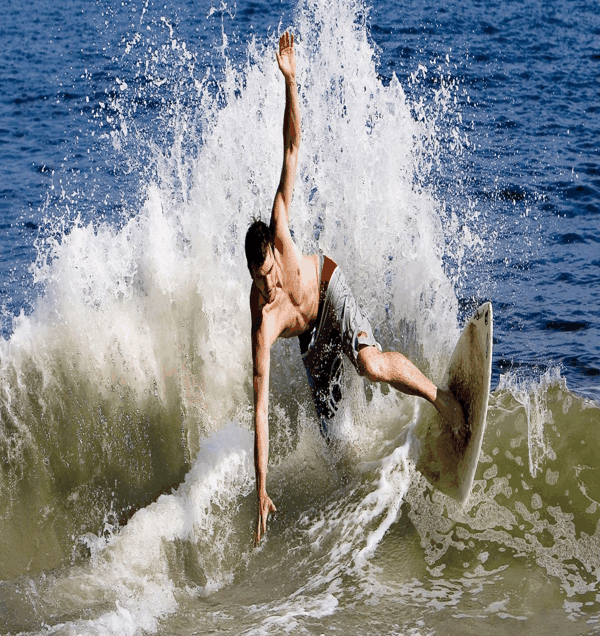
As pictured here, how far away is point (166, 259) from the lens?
6.70 m

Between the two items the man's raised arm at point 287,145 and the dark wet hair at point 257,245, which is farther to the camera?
the man's raised arm at point 287,145

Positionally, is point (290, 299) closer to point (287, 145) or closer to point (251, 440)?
point (287, 145)

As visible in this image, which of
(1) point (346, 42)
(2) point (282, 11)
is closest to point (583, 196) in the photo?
(1) point (346, 42)

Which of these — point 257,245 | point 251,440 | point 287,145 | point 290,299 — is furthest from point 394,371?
point 287,145

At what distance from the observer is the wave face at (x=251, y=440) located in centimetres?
490

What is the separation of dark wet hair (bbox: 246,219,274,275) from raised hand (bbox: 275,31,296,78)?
0.95m

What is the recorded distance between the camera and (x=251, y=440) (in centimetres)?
595

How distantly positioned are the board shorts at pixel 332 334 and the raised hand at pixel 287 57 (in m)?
1.20

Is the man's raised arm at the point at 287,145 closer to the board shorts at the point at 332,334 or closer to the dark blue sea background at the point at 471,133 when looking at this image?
the board shorts at the point at 332,334

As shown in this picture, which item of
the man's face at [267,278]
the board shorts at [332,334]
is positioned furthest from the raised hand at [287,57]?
the board shorts at [332,334]

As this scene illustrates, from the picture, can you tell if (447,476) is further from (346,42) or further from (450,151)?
(450,151)

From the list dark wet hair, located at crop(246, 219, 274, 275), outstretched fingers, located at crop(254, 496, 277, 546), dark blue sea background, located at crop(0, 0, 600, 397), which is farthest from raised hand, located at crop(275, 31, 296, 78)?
dark blue sea background, located at crop(0, 0, 600, 397)

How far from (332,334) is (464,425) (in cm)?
103

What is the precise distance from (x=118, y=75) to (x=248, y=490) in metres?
11.0
